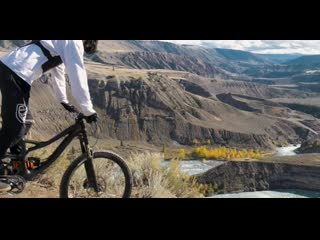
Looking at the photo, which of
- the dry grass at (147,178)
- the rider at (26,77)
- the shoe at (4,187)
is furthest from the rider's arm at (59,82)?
the shoe at (4,187)

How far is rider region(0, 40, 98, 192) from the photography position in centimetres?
480

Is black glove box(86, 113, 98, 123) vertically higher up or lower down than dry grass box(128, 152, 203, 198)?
higher up

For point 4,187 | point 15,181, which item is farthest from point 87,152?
point 4,187

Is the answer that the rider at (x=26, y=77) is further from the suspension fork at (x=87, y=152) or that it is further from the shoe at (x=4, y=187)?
the suspension fork at (x=87, y=152)

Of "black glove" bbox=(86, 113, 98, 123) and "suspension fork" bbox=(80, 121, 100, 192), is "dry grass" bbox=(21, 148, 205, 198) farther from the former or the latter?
"black glove" bbox=(86, 113, 98, 123)

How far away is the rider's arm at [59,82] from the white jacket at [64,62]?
568 mm

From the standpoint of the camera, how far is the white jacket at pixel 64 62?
4789 mm

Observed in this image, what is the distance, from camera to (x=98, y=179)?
5453 millimetres

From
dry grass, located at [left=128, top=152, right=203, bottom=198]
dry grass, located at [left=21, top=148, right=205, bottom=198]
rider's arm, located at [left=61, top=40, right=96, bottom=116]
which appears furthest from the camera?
dry grass, located at [left=128, top=152, right=203, bottom=198]

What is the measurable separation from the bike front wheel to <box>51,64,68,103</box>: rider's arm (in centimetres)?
77

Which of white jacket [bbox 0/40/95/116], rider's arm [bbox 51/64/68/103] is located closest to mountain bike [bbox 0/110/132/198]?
white jacket [bbox 0/40/95/116]
